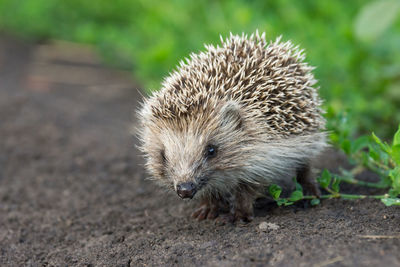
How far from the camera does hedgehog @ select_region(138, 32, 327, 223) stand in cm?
474

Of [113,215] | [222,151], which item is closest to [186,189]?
[222,151]

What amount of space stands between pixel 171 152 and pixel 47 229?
1.67 meters

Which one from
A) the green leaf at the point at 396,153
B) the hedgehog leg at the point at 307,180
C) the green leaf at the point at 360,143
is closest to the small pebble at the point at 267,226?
the hedgehog leg at the point at 307,180

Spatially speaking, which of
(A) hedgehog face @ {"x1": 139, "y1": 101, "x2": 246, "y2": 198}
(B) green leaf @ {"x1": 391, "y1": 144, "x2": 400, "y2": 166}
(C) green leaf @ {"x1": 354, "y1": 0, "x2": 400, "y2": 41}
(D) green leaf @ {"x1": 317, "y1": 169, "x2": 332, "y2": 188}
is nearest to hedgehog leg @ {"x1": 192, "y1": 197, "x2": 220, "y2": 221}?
(A) hedgehog face @ {"x1": 139, "y1": 101, "x2": 246, "y2": 198}

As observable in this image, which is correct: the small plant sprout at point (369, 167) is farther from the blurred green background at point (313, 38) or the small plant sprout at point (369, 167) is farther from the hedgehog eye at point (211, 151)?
the hedgehog eye at point (211, 151)

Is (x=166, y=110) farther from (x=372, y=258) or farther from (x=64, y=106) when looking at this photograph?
(x=64, y=106)

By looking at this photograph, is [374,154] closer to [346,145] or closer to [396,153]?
[346,145]

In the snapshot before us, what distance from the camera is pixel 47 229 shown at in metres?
5.41

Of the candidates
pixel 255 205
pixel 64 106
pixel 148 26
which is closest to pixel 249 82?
pixel 255 205

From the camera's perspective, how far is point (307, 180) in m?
5.23

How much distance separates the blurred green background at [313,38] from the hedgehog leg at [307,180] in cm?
48

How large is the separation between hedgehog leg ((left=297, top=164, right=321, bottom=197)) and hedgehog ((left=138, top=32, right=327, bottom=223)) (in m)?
0.01

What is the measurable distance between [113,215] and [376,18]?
357 cm

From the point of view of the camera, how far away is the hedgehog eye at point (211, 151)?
188 inches
